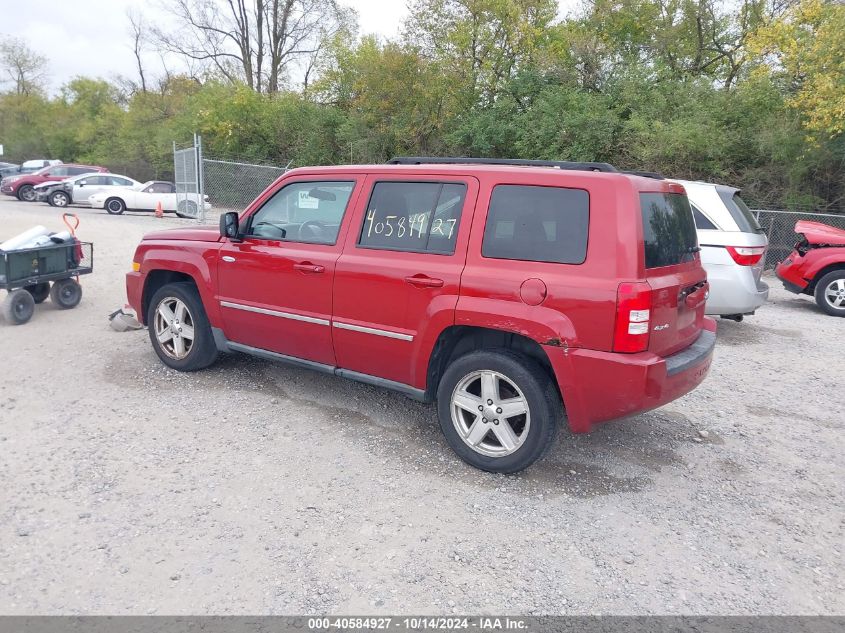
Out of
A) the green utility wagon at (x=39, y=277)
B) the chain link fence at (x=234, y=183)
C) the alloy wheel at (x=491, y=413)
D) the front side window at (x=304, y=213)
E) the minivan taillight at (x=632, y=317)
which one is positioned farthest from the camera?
the chain link fence at (x=234, y=183)

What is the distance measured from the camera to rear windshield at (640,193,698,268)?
3.61m

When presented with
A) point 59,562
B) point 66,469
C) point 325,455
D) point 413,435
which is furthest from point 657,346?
point 66,469

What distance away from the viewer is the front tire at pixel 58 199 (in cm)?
2381

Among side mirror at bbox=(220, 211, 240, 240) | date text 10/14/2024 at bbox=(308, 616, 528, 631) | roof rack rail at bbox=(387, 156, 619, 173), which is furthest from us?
side mirror at bbox=(220, 211, 240, 240)

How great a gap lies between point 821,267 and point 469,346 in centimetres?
771

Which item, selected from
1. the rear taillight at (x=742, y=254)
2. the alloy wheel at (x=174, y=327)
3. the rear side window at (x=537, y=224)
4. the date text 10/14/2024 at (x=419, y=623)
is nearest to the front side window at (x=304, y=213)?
the alloy wheel at (x=174, y=327)

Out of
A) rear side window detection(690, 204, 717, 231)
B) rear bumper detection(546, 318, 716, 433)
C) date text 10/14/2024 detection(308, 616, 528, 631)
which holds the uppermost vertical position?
rear side window detection(690, 204, 717, 231)

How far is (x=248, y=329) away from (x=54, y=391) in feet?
5.55

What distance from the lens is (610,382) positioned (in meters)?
3.45

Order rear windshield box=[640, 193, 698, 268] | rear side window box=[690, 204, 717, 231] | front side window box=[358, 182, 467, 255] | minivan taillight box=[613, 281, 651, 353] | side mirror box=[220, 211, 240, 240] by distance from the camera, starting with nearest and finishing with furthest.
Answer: minivan taillight box=[613, 281, 651, 353] < rear windshield box=[640, 193, 698, 268] < front side window box=[358, 182, 467, 255] < side mirror box=[220, 211, 240, 240] < rear side window box=[690, 204, 717, 231]

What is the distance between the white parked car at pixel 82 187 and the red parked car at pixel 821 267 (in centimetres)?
2123

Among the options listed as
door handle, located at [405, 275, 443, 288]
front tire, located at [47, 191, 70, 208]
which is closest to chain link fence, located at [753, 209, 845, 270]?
door handle, located at [405, 275, 443, 288]

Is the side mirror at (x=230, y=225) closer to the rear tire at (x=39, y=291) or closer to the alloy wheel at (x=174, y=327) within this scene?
the alloy wheel at (x=174, y=327)

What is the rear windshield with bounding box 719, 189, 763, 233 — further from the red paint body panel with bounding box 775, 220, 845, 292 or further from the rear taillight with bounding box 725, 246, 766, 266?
the red paint body panel with bounding box 775, 220, 845, 292
